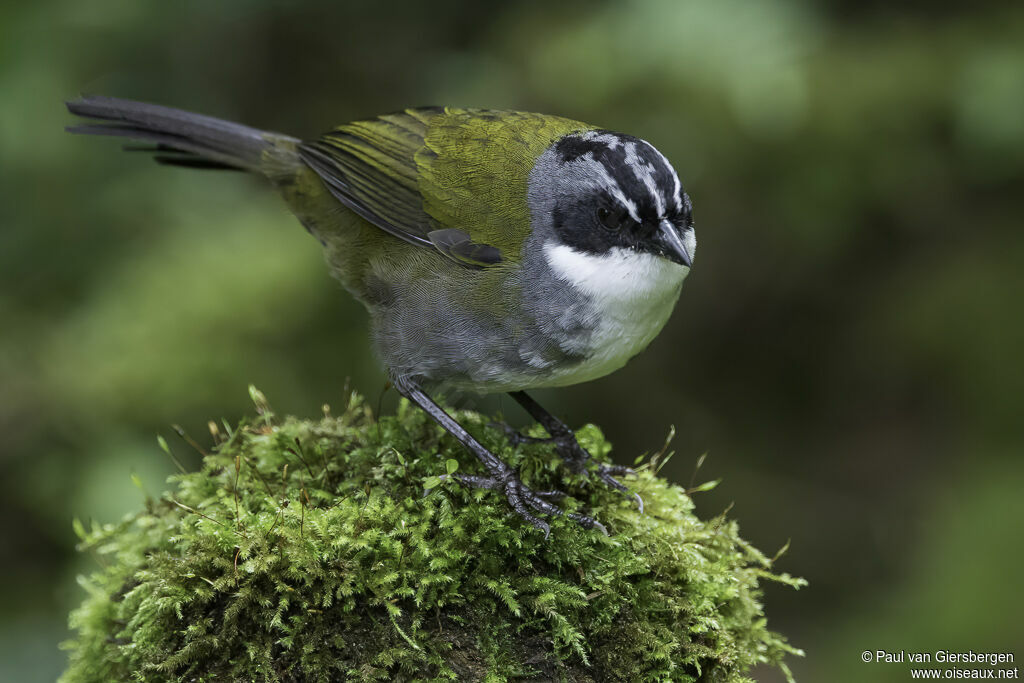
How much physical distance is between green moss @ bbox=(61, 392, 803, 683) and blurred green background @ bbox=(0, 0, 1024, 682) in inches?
79.8

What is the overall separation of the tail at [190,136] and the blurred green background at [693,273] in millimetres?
1465

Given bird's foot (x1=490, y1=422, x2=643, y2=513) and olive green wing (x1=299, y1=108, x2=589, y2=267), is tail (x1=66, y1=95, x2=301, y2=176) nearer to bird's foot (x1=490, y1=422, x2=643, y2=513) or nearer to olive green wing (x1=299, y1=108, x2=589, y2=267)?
olive green wing (x1=299, y1=108, x2=589, y2=267)

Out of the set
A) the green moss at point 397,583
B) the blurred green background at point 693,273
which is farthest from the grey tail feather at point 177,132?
the green moss at point 397,583

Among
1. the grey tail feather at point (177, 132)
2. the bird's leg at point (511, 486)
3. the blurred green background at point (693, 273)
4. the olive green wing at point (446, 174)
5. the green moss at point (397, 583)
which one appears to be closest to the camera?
the green moss at point (397, 583)

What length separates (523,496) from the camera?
2879 millimetres

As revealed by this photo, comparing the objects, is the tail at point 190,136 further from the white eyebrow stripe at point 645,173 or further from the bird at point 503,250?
the white eyebrow stripe at point 645,173

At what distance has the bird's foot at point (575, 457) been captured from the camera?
3.10 metres

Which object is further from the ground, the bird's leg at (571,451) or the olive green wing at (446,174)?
the olive green wing at (446,174)

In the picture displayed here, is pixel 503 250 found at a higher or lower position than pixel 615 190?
lower

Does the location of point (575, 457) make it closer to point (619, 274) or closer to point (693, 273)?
point (619, 274)

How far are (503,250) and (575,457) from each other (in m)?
0.76

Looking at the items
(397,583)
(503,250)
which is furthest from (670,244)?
(397,583)

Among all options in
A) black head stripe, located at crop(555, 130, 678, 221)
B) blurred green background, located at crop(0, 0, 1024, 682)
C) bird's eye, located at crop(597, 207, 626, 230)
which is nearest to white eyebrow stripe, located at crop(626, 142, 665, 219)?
black head stripe, located at crop(555, 130, 678, 221)

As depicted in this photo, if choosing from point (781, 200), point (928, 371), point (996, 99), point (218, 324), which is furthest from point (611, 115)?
point (928, 371)
